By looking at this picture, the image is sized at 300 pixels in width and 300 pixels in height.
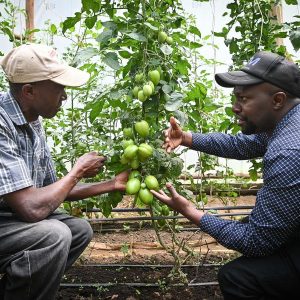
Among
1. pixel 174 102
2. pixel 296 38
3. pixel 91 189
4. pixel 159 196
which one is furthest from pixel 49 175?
pixel 296 38

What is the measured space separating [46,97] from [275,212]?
1078 millimetres

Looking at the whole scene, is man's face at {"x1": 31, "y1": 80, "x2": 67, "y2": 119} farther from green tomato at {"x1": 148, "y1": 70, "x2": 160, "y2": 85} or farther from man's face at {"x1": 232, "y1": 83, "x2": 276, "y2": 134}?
man's face at {"x1": 232, "y1": 83, "x2": 276, "y2": 134}

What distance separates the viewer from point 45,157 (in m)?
2.12

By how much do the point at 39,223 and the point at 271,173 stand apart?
0.96 metres

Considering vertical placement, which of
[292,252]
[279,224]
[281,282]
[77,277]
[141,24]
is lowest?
[77,277]

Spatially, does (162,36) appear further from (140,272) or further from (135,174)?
(140,272)

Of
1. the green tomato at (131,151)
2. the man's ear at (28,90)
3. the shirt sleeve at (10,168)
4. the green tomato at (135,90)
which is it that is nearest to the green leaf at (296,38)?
the green tomato at (135,90)

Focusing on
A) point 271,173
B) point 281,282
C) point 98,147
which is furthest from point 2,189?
point 281,282

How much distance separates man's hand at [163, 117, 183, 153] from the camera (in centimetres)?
210

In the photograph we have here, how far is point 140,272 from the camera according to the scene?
2.66 metres

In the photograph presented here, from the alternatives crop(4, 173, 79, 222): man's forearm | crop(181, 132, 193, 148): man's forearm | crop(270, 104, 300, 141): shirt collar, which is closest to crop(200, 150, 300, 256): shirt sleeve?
crop(270, 104, 300, 141): shirt collar

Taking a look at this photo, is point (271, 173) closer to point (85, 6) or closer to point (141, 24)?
point (141, 24)

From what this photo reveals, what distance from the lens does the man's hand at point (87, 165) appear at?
6.25 ft

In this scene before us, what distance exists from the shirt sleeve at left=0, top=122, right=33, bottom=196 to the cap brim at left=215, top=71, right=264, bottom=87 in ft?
3.04
